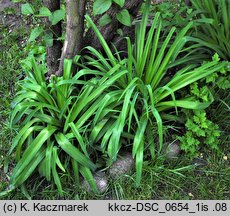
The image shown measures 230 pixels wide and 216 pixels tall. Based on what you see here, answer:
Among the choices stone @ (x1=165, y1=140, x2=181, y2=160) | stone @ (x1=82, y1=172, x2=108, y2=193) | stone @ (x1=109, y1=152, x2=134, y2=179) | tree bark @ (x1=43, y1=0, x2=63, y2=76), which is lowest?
stone @ (x1=82, y1=172, x2=108, y2=193)

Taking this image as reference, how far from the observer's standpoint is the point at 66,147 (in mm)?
2498

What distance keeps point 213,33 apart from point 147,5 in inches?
22.6

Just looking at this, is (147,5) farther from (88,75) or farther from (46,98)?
(46,98)

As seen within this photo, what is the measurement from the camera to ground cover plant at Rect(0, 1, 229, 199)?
8.32 ft

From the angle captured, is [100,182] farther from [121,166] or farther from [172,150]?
[172,150]

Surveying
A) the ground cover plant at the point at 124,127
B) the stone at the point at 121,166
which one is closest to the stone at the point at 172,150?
the ground cover plant at the point at 124,127

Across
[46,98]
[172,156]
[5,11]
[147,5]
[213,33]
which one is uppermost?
[5,11]

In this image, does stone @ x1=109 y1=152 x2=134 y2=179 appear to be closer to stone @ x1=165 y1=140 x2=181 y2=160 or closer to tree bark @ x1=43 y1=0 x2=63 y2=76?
stone @ x1=165 y1=140 x2=181 y2=160

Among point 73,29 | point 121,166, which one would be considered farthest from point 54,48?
point 121,166

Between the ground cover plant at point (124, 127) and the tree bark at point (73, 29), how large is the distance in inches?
3.0

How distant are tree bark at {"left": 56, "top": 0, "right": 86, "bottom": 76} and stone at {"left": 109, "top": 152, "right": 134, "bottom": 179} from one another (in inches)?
31.2

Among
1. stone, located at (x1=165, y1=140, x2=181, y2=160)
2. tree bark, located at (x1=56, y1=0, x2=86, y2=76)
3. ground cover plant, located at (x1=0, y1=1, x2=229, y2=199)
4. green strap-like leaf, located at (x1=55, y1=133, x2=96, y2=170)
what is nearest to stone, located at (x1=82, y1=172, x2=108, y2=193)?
ground cover plant, located at (x1=0, y1=1, x2=229, y2=199)

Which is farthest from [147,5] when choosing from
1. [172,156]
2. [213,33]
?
[172,156]

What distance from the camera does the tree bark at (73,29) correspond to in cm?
267
